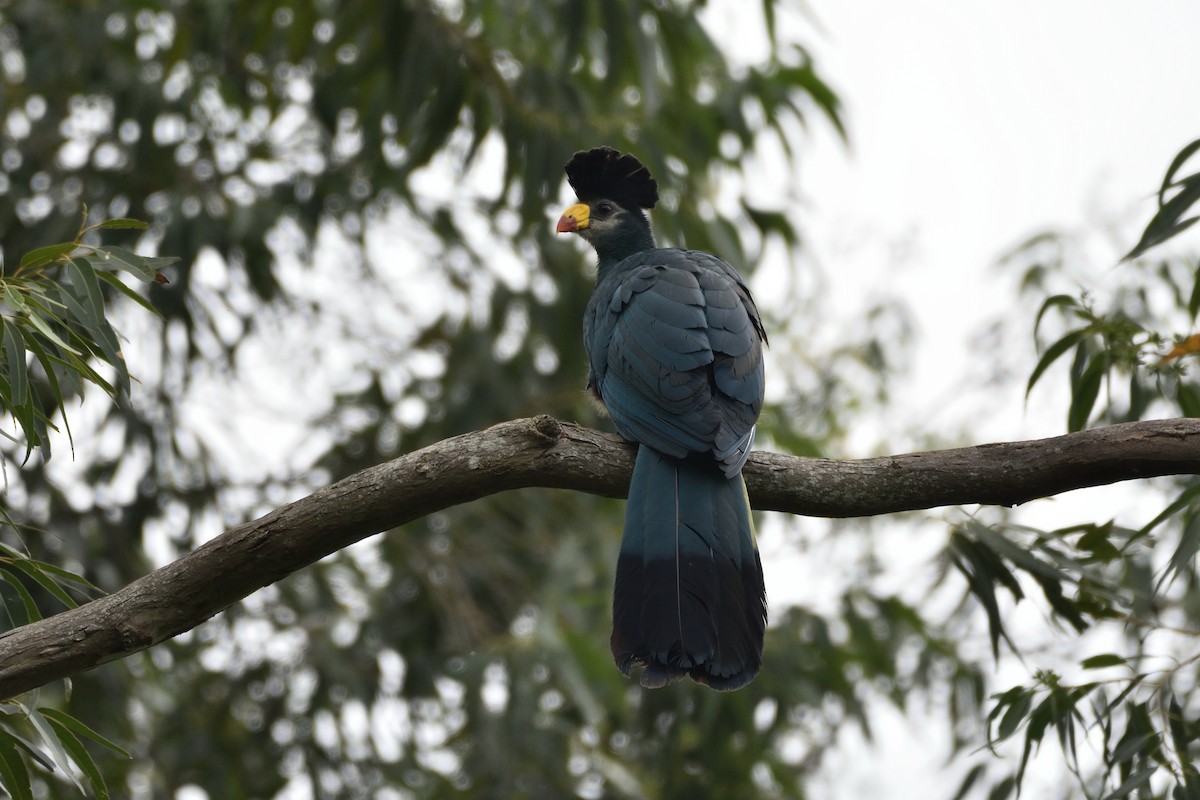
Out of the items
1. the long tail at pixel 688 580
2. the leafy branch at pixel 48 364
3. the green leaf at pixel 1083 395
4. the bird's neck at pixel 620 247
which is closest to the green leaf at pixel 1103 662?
the green leaf at pixel 1083 395

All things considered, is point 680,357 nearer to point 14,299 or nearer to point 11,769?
point 14,299

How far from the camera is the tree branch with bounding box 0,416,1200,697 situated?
8.59ft

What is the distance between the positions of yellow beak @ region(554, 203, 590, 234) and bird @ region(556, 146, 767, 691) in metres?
0.52

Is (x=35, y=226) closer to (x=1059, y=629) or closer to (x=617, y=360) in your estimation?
(x=617, y=360)

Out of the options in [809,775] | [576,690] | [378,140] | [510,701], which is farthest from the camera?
[809,775]

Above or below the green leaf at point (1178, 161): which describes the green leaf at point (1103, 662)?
below

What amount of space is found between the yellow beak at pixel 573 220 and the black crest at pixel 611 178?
0.48ft

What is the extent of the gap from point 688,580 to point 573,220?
6.44ft

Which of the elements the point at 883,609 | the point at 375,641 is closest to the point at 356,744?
the point at 375,641

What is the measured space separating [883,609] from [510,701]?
6.78ft

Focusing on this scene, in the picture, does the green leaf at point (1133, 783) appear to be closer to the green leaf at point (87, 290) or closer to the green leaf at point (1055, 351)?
the green leaf at point (1055, 351)

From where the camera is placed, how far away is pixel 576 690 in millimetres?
5453

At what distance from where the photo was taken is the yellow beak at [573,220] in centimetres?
463

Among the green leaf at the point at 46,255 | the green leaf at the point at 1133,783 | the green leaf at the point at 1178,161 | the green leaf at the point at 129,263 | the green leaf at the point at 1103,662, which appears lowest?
the green leaf at the point at 1133,783
